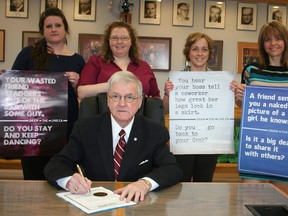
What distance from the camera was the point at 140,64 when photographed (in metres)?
3.06

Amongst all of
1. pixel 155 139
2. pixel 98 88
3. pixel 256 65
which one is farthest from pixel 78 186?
pixel 256 65

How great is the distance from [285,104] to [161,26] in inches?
138

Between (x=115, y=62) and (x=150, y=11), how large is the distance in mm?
2988

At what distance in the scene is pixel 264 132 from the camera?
8.78 feet

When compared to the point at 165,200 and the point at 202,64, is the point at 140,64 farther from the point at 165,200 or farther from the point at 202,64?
the point at 165,200

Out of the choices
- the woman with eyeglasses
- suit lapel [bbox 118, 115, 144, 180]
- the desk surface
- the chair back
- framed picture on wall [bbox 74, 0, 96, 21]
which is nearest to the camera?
the desk surface

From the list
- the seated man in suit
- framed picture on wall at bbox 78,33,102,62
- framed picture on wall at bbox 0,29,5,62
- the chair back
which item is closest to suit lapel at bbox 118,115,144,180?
the seated man in suit

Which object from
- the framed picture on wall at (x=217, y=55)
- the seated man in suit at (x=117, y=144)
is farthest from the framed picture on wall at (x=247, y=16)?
the seated man in suit at (x=117, y=144)

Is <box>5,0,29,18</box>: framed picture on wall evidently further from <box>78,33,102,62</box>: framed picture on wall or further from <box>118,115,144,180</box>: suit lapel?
<box>118,115,144,180</box>: suit lapel

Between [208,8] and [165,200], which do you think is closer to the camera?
[165,200]

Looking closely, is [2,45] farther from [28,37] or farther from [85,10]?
[85,10]

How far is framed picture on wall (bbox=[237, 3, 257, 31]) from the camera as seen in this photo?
5.94m

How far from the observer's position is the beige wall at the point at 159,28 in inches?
220

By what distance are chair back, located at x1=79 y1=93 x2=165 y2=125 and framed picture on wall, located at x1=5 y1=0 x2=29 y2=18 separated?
3615 millimetres
